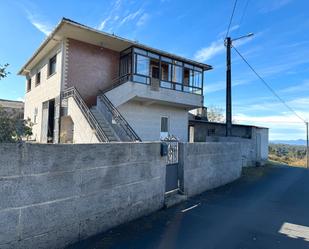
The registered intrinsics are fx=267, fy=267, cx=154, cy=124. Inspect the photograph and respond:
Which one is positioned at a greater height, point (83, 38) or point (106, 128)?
point (83, 38)

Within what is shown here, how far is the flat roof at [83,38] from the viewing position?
44.5 ft

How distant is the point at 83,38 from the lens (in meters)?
15.1

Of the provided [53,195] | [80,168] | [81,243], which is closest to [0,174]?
[53,195]

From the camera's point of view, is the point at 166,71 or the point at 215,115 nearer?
the point at 166,71

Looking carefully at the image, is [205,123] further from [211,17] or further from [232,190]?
[232,190]

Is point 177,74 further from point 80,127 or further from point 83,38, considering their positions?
point 80,127

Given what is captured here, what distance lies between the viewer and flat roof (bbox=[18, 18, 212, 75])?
44.5 feet

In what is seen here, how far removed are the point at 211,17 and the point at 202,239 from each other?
12316 millimetres

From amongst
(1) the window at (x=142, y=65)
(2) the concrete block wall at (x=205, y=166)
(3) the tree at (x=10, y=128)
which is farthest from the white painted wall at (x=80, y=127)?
(3) the tree at (x=10, y=128)

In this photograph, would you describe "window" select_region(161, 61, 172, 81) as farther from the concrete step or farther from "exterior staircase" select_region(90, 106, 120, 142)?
the concrete step

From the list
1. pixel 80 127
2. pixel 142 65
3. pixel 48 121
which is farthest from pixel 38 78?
pixel 80 127

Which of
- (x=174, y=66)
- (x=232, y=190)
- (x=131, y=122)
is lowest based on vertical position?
(x=232, y=190)

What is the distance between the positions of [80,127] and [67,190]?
7.84 m

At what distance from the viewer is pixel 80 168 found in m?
4.68
